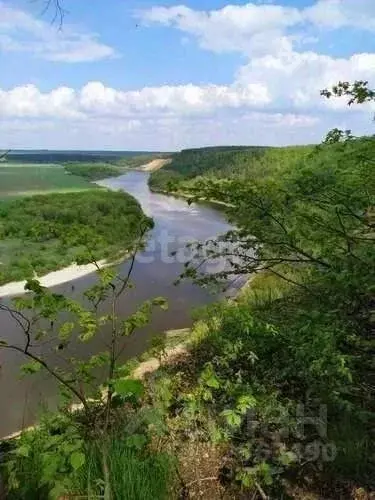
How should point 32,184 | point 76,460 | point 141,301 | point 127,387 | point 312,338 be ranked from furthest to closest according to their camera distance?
point 32,184 < point 141,301 < point 312,338 < point 76,460 < point 127,387

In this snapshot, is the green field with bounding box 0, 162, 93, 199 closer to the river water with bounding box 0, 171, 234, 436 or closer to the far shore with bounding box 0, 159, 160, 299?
the river water with bounding box 0, 171, 234, 436

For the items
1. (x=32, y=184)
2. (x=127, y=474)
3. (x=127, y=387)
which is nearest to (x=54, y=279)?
(x=127, y=474)

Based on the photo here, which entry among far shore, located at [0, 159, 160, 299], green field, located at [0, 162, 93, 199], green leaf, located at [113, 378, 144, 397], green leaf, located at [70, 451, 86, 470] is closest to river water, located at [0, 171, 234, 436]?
far shore, located at [0, 159, 160, 299]

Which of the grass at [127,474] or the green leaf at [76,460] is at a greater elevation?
the green leaf at [76,460]

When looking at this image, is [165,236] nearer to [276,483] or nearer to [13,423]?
[13,423]

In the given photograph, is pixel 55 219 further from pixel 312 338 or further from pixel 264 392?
pixel 312 338

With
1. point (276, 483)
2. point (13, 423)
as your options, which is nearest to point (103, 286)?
point (276, 483)

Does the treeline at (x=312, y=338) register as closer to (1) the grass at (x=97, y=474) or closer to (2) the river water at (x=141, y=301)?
(1) the grass at (x=97, y=474)

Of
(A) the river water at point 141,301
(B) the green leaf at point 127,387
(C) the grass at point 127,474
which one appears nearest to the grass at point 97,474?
(C) the grass at point 127,474

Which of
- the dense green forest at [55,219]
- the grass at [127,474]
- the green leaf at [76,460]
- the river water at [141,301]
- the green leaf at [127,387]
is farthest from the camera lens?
the dense green forest at [55,219]
